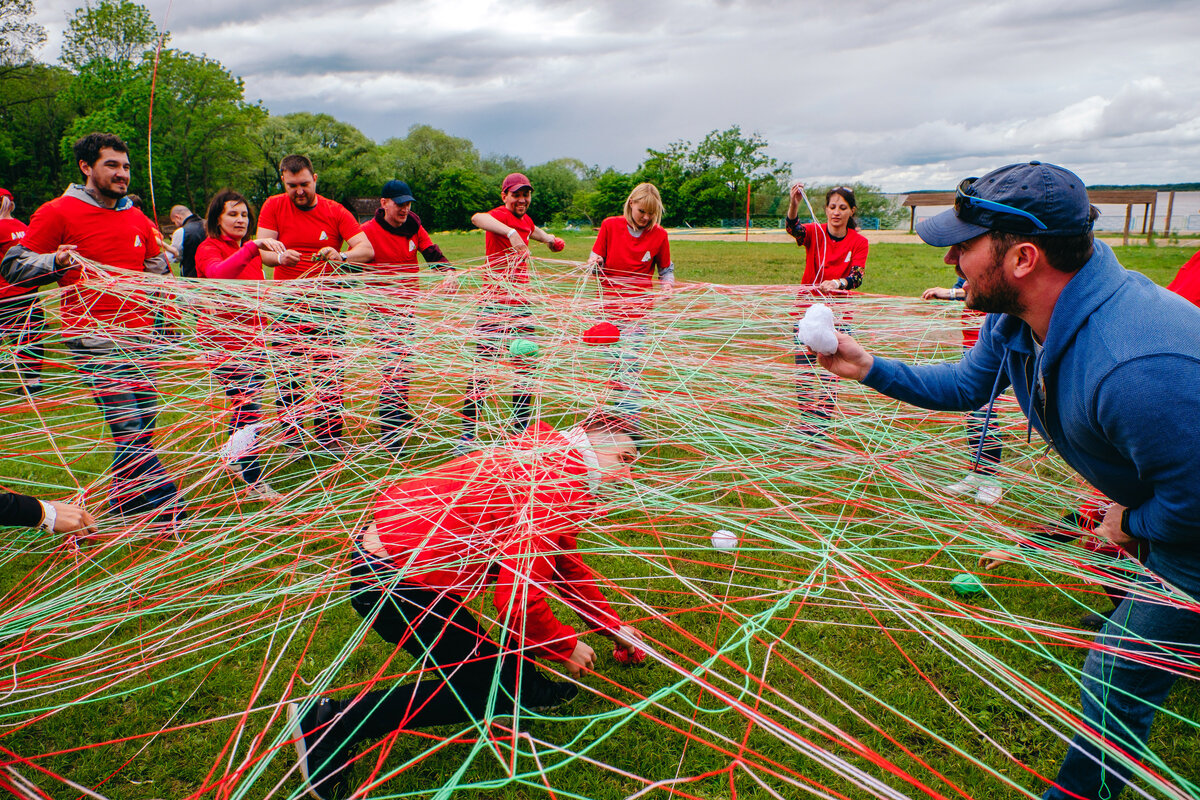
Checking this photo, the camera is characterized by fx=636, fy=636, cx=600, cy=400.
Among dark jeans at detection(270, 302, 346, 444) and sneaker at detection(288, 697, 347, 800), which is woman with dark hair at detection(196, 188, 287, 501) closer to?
dark jeans at detection(270, 302, 346, 444)

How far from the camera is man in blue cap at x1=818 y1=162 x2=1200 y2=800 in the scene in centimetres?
152

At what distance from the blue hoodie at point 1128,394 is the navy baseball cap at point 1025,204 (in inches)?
5.2

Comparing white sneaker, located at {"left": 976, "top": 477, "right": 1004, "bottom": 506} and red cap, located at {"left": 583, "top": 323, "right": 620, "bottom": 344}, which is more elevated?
red cap, located at {"left": 583, "top": 323, "right": 620, "bottom": 344}

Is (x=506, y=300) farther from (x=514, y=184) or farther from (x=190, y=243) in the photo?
(x=190, y=243)

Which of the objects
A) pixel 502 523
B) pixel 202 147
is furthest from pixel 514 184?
pixel 202 147

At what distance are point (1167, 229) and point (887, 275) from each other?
22.8m

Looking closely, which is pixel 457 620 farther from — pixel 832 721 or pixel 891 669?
pixel 891 669

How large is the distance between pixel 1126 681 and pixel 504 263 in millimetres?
4181

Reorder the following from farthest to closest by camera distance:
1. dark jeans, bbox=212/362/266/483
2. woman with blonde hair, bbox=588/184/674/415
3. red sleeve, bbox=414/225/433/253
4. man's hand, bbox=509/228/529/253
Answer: red sleeve, bbox=414/225/433/253 < woman with blonde hair, bbox=588/184/674/415 < man's hand, bbox=509/228/529/253 < dark jeans, bbox=212/362/266/483

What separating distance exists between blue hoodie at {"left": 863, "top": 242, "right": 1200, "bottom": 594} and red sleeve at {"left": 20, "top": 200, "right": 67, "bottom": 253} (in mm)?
4769

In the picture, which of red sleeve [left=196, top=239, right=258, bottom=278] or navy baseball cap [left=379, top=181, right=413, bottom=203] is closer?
red sleeve [left=196, top=239, right=258, bottom=278]

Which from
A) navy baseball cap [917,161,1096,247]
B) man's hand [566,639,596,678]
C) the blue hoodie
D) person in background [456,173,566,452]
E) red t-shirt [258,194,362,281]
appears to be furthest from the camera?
red t-shirt [258,194,362,281]

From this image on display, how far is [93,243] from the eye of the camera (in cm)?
380

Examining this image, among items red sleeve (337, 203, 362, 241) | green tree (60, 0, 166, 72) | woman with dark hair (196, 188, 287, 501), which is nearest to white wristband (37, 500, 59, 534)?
woman with dark hair (196, 188, 287, 501)
